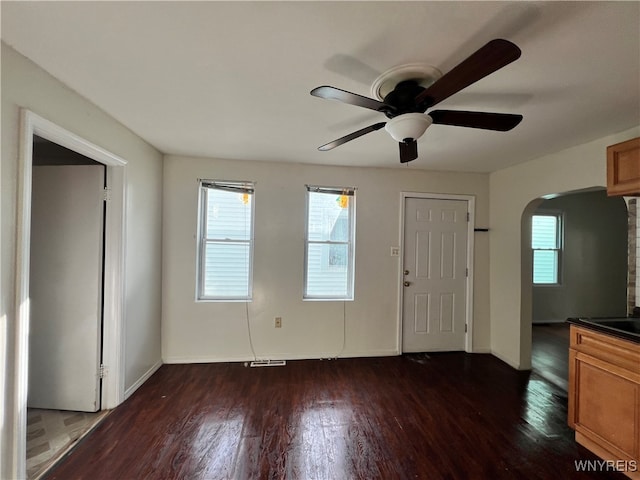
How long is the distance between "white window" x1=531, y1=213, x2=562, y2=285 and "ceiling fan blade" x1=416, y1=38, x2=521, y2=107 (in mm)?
4904

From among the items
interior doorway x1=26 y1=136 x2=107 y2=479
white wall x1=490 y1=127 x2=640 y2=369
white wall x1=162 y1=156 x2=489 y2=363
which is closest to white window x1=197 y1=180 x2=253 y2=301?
white wall x1=162 y1=156 x2=489 y2=363

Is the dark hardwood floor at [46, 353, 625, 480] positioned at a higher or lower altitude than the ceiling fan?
lower

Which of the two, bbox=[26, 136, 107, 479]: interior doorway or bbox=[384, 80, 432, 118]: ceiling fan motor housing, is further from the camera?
bbox=[26, 136, 107, 479]: interior doorway

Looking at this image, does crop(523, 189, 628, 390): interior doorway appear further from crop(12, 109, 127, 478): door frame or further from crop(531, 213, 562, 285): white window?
crop(12, 109, 127, 478): door frame

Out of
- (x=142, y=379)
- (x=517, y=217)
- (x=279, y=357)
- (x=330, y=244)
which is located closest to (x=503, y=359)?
(x=517, y=217)

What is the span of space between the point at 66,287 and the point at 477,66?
3003 mm

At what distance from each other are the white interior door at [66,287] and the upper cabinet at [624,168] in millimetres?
3831

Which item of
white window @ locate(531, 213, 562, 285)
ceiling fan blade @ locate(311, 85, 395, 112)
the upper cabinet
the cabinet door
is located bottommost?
the cabinet door

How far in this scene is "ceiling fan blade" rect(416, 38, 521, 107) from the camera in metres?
0.92

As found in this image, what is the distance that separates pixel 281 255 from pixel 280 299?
524 mm

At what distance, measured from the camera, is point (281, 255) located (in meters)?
3.17

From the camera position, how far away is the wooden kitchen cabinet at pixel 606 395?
1564 mm
